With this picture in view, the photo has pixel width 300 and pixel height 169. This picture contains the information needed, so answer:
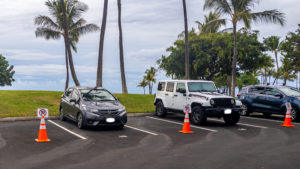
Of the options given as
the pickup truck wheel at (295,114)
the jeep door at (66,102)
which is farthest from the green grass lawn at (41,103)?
the pickup truck wheel at (295,114)

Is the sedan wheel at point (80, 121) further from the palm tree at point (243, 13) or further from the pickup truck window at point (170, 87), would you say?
the palm tree at point (243, 13)

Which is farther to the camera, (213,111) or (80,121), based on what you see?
(213,111)

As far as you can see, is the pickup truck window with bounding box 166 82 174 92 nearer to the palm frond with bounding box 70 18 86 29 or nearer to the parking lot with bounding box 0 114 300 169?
the parking lot with bounding box 0 114 300 169

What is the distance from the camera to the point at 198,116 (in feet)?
43.6


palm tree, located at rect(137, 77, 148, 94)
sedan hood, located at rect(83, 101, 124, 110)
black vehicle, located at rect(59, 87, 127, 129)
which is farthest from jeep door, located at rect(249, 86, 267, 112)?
palm tree, located at rect(137, 77, 148, 94)

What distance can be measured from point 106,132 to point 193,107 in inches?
162

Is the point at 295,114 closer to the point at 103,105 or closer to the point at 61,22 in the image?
the point at 103,105

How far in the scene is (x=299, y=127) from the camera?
43.4 feet

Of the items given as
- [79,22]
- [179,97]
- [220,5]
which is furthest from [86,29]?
[179,97]

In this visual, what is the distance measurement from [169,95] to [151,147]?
6667 mm

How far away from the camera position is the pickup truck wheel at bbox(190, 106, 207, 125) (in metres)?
13.0

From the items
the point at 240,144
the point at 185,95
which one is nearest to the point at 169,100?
the point at 185,95

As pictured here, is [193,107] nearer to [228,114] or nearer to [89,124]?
[228,114]

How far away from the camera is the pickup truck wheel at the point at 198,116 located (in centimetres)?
1297
